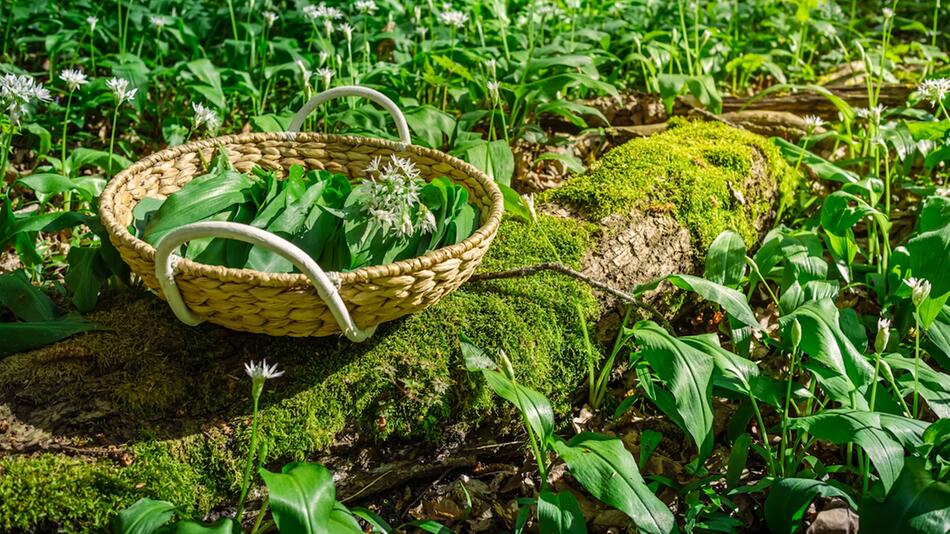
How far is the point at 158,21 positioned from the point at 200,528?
2837 millimetres

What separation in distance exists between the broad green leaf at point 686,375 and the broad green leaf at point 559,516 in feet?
1.33

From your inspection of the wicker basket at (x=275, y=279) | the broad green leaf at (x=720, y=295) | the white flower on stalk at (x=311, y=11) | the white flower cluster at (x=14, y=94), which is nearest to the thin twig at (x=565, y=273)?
the broad green leaf at (x=720, y=295)

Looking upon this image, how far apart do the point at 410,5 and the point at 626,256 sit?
2597 mm

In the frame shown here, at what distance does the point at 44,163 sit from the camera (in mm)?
3918

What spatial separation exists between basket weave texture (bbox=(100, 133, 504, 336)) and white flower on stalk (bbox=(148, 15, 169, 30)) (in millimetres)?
1516

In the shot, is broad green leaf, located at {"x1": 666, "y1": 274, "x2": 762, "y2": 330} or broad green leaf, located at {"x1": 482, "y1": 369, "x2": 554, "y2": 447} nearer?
broad green leaf, located at {"x1": 482, "y1": 369, "x2": 554, "y2": 447}

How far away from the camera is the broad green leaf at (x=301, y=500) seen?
1.81 meters

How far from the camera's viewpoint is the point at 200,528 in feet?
6.22

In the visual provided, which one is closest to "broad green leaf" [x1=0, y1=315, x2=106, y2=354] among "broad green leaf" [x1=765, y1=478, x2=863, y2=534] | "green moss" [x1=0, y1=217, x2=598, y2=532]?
"green moss" [x1=0, y1=217, x2=598, y2=532]

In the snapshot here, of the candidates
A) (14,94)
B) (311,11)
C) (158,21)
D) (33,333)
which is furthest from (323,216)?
(311,11)

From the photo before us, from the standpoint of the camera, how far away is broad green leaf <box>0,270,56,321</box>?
2.54m

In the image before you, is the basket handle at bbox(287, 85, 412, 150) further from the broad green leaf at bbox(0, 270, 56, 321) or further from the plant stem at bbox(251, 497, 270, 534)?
the plant stem at bbox(251, 497, 270, 534)

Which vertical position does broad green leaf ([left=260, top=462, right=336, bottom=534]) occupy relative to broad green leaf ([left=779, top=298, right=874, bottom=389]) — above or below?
below

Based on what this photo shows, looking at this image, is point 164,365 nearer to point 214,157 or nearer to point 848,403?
point 214,157
